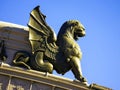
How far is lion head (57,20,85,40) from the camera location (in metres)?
20.6

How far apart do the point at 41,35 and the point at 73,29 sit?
4.10 feet

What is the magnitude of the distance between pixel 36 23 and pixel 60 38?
3.55 feet

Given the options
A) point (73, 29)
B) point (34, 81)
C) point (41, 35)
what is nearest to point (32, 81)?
point (34, 81)

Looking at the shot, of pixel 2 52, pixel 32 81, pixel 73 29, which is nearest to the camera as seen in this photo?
pixel 32 81

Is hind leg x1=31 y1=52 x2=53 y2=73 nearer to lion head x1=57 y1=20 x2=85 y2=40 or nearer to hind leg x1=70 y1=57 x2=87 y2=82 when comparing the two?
hind leg x1=70 y1=57 x2=87 y2=82

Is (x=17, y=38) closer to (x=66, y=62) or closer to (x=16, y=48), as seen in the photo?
(x=16, y=48)

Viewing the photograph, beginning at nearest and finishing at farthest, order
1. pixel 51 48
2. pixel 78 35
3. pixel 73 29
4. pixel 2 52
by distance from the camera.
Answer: pixel 2 52 < pixel 51 48 < pixel 73 29 < pixel 78 35

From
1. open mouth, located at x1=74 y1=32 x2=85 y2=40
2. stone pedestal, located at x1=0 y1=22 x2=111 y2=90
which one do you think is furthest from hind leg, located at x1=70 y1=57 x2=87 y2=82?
open mouth, located at x1=74 y1=32 x2=85 y2=40

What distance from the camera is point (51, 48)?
20234 mm

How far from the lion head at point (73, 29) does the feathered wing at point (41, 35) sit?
0.44 m

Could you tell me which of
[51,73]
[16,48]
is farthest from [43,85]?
[16,48]

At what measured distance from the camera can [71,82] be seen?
19578mm

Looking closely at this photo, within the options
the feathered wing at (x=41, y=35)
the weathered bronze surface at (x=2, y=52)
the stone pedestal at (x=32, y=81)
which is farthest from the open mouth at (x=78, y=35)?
the weathered bronze surface at (x=2, y=52)

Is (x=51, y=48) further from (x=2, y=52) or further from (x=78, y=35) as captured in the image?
(x=2, y=52)
